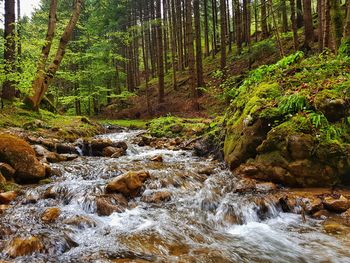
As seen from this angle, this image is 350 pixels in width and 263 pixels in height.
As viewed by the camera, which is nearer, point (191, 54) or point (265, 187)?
point (265, 187)

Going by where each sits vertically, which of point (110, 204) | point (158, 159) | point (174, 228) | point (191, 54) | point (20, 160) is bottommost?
point (174, 228)

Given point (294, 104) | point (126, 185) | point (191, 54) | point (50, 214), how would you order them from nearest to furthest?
point (50, 214) < point (126, 185) < point (294, 104) < point (191, 54)

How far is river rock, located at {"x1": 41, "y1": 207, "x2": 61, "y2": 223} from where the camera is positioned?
5150mm

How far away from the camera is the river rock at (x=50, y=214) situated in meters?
5.15

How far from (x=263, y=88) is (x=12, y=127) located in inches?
340

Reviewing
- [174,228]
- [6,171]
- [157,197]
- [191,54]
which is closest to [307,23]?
[191,54]

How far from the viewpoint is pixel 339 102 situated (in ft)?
22.2

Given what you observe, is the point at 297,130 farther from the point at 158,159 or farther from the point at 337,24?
the point at 337,24

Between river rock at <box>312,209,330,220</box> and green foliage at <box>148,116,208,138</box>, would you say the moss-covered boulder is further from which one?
green foliage at <box>148,116,208,138</box>

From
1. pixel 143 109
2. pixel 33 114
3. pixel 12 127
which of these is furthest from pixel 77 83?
pixel 12 127

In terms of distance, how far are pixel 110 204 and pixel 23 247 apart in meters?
1.83

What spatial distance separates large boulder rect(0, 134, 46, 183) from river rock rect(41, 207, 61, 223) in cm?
195

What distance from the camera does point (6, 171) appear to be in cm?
671

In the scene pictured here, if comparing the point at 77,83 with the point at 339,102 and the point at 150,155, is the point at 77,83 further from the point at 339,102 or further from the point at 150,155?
the point at 339,102
